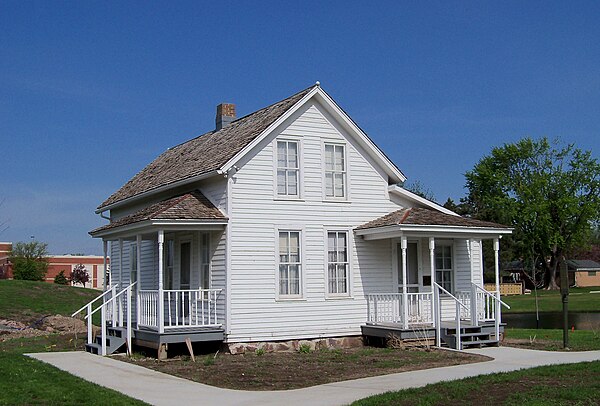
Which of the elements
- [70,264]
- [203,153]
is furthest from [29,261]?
[203,153]

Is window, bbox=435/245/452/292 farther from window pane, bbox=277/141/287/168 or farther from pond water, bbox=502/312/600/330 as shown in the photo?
pond water, bbox=502/312/600/330

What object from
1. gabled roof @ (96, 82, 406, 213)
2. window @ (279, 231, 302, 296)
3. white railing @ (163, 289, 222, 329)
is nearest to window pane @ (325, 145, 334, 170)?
gabled roof @ (96, 82, 406, 213)

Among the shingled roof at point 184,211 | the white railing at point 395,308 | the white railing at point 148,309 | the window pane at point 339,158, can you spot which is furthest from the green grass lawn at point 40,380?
the window pane at point 339,158

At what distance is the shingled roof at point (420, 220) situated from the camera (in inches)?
813

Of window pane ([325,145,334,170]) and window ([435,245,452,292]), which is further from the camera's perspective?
window ([435,245,452,292])

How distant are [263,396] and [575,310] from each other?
39.7 metres

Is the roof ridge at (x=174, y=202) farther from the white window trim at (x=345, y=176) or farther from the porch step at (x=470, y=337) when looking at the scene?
the porch step at (x=470, y=337)

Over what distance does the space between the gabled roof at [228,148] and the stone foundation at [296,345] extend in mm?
4714

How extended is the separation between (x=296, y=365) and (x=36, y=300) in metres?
26.3

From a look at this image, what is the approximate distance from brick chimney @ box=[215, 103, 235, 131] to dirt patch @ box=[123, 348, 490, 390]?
9611 mm

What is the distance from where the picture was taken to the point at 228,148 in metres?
21.4

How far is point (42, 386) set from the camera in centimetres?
1398

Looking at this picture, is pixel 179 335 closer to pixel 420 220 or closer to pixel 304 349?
pixel 304 349

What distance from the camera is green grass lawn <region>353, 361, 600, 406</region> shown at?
38.5 ft
